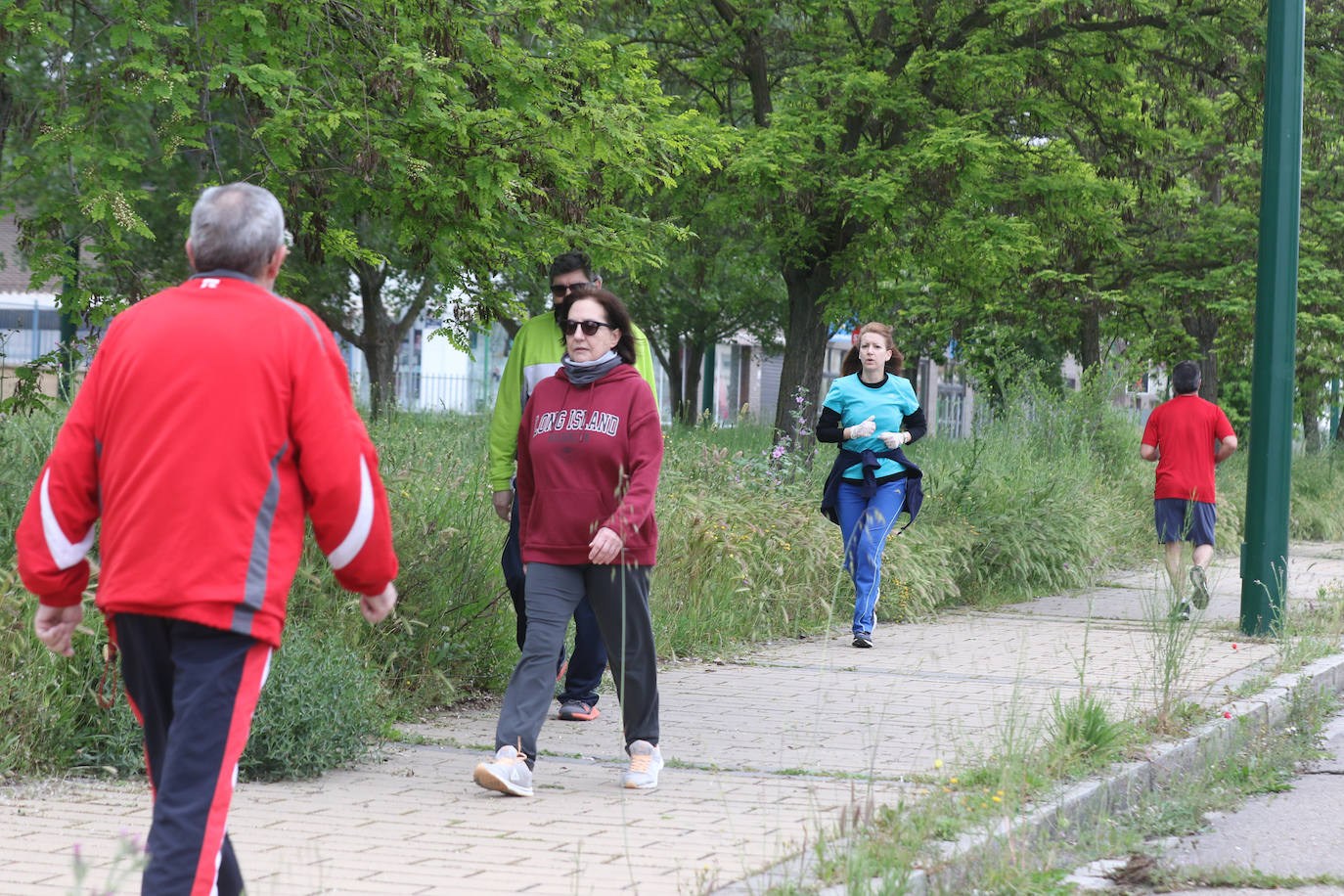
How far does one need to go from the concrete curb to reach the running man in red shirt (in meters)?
3.60

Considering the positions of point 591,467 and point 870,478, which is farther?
point 870,478

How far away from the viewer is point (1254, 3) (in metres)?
14.7

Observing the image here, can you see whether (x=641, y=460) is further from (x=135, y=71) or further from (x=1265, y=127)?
(x=1265, y=127)

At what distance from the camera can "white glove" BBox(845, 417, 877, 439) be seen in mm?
9203

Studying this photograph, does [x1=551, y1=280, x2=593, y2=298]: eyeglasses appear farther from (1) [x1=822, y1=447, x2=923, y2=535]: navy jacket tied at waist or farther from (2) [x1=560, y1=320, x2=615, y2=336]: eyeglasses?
(1) [x1=822, y1=447, x2=923, y2=535]: navy jacket tied at waist

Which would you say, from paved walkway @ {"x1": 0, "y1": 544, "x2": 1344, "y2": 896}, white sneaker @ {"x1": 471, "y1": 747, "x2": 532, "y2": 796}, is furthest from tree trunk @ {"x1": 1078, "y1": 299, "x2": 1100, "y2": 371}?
white sneaker @ {"x1": 471, "y1": 747, "x2": 532, "y2": 796}

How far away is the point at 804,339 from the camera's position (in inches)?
711

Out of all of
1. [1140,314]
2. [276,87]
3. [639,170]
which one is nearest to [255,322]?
[276,87]

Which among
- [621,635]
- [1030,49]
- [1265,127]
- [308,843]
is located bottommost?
[308,843]

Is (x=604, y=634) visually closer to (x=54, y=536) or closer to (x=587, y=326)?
(x=587, y=326)

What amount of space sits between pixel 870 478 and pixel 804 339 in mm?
8808

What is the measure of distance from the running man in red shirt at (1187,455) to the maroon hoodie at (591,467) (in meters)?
7.00

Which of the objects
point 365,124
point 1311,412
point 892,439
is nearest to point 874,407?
point 892,439

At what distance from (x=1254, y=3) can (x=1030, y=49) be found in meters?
2.12
